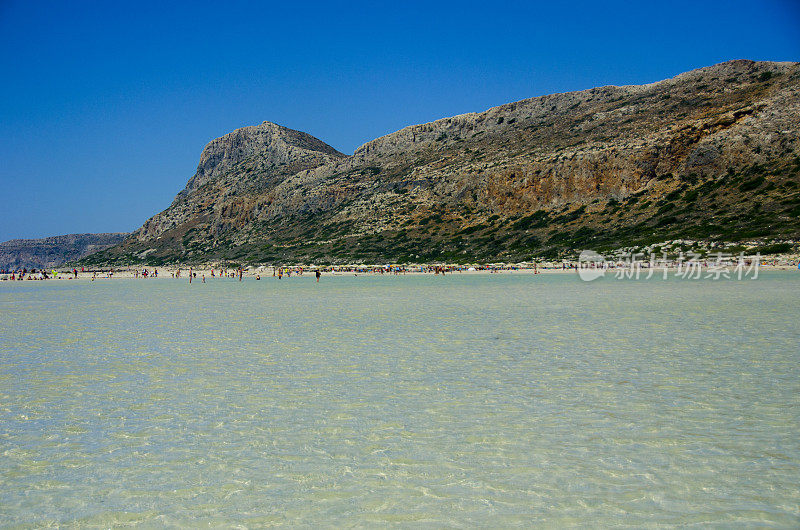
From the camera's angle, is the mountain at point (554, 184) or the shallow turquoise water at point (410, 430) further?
the mountain at point (554, 184)

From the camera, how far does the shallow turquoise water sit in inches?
269

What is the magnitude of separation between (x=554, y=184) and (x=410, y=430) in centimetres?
11778

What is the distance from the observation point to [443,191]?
14275 centimetres

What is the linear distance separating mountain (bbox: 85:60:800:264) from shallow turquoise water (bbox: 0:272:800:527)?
79.4 m

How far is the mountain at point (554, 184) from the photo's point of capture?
98500 millimetres

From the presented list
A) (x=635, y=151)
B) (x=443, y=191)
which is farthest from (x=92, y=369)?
(x=443, y=191)

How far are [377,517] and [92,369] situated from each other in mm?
12198

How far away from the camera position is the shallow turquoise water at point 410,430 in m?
6.84

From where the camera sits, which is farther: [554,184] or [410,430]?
[554,184]

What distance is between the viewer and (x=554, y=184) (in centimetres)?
12131

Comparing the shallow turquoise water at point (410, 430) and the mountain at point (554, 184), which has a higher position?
the mountain at point (554, 184)

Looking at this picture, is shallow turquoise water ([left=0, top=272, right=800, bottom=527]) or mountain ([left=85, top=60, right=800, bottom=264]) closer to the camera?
shallow turquoise water ([left=0, top=272, right=800, bottom=527])

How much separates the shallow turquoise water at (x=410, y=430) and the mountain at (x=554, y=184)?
79376 millimetres

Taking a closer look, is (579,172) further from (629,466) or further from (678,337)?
(629,466)
